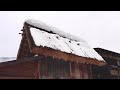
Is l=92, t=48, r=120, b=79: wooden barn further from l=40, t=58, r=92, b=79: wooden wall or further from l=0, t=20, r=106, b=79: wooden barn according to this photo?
l=0, t=20, r=106, b=79: wooden barn

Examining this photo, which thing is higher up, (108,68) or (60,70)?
(108,68)

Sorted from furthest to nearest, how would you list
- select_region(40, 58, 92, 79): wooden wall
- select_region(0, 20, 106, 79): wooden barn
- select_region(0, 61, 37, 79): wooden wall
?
select_region(0, 61, 37, 79): wooden wall, select_region(40, 58, 92, 79): wooden wall, select_region(0, 20, 106, 79): wooden barn

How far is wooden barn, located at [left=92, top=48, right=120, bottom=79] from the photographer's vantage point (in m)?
11.9

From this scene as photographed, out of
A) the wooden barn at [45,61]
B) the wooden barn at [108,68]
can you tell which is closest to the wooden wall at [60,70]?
the wooden barn at [45,61]

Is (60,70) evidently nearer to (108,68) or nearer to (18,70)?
(18,70)

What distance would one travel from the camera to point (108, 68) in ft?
40.6

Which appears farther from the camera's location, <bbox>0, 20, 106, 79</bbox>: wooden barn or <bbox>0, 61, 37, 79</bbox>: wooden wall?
<bbox>0, 61, 37, 79</bbox>: wooden wall

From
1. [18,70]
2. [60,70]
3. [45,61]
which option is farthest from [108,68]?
[18,70]

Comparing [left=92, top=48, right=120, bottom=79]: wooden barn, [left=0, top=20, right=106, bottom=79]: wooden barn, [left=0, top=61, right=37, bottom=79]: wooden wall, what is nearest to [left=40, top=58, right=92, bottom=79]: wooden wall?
[left=0, top=20, right=106, bottom=79]: wooden barn
